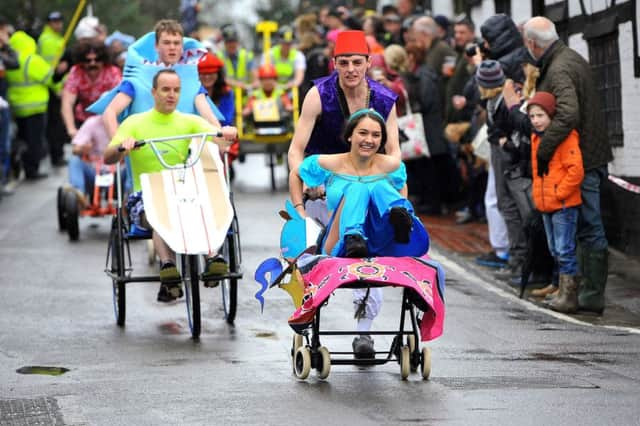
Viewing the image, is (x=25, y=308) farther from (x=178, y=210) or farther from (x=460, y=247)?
(x=460, y=247)

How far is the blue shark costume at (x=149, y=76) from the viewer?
527 inches

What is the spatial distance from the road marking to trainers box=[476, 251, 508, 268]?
23 centimetres

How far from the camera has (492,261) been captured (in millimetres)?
15656

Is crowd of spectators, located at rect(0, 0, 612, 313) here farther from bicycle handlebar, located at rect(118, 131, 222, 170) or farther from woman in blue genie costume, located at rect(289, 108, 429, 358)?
woman in blue genie costume, located at rect(289, 108, 429, 358)

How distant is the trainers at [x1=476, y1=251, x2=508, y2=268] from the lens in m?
15.5

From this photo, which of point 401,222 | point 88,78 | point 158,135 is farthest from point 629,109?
point 401,222

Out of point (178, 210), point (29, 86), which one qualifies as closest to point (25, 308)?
point (178, 210)

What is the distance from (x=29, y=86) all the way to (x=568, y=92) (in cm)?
1438

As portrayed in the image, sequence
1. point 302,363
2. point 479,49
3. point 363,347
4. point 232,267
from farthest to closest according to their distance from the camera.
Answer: point 479,49, point 232,267, point 363,347, point 302,363

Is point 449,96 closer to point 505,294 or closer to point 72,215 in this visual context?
point 72,215

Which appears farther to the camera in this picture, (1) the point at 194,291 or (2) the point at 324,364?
(1) the point at 194,291

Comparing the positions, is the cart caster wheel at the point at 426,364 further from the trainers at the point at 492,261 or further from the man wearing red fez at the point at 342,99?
the trainers at the point at 492,261

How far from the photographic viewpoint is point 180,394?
29.2 feet

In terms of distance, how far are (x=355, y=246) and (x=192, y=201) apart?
105 inches
